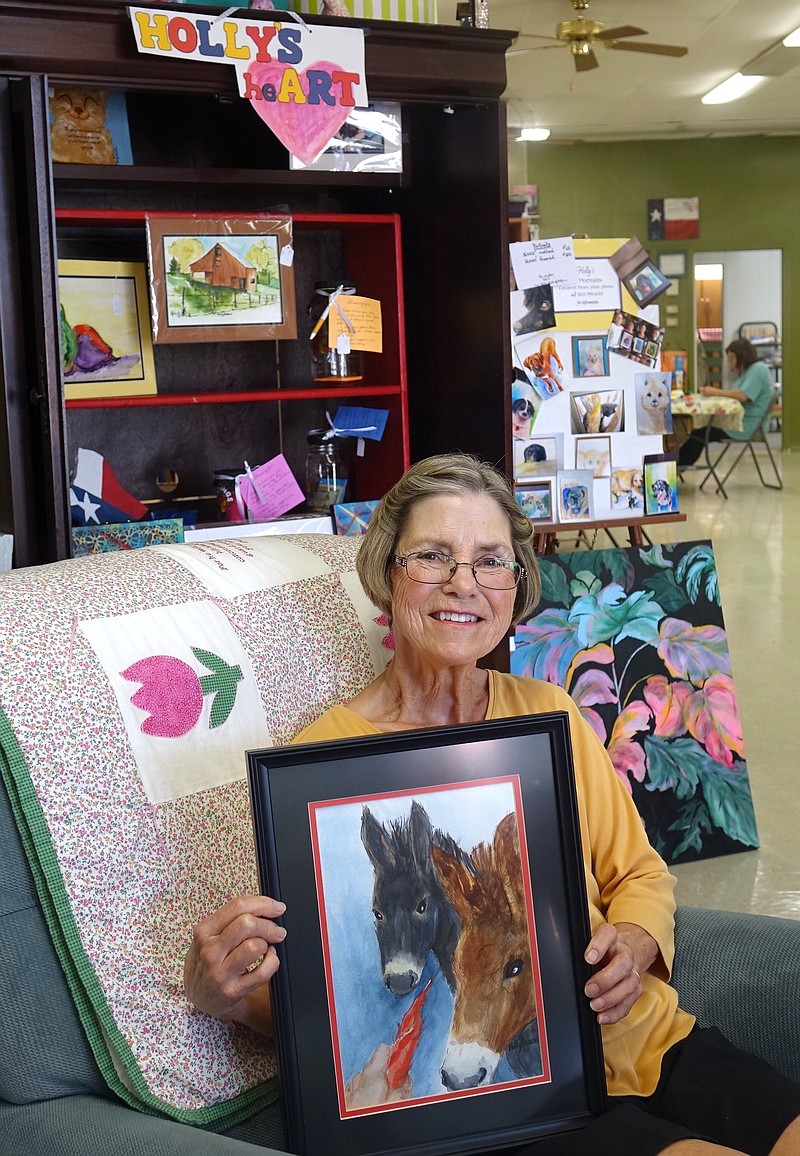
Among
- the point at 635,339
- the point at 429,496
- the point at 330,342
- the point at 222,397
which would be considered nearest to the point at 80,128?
the point at 222,397

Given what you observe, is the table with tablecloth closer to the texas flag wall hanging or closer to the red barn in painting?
the texas flag wall hanging

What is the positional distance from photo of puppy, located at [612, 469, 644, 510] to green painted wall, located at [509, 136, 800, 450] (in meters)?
10.1

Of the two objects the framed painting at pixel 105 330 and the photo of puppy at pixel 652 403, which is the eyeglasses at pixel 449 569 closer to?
the framed painting at pixel 105 330

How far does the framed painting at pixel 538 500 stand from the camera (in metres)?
A: 4.14

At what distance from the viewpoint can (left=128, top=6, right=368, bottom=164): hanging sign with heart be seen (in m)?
2.48

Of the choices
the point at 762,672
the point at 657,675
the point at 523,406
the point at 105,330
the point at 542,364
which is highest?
the point at 105,330

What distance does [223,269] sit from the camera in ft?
10.0

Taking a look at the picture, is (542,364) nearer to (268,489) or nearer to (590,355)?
(590,355)

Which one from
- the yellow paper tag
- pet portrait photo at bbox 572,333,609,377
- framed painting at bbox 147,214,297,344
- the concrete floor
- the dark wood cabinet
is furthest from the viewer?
pet portrait photo at bbox 572,333,609,377

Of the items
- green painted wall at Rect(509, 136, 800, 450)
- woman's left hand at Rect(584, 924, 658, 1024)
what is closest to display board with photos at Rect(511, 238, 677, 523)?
woman's left hand at Rect(584, 924, 658, 1024)

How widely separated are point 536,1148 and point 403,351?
93.7 inches

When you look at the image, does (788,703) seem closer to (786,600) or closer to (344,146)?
(786,600)

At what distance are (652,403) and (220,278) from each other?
5.77 feet

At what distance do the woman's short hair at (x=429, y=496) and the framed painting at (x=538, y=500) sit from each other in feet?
8.09
